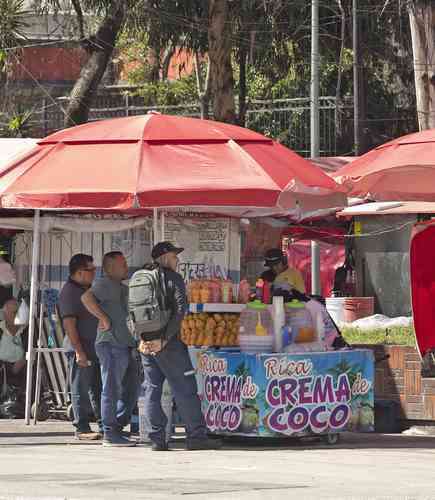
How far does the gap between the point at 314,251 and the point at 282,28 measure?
17.2ft

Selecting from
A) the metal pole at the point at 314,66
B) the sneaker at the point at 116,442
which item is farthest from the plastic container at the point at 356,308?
the sneaker at the point at 116,442

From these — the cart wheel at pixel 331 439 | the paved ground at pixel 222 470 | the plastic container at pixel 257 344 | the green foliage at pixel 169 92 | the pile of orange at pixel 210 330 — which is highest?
the green foliage at pixel 169 92

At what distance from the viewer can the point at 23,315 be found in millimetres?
16516

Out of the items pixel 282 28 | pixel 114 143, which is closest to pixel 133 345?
pixel 114 143

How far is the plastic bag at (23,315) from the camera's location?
650 inches

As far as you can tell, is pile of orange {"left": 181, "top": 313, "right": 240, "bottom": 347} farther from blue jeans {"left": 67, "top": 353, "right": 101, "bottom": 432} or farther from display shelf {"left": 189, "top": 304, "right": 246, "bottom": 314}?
blue jeans {"left": 67, "top": 353, "right": 101, "bottom": 432}

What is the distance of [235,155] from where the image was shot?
45.0 feet

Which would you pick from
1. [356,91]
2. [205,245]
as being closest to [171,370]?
[205,245]

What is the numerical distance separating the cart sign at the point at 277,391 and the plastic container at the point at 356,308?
12468 millimetres

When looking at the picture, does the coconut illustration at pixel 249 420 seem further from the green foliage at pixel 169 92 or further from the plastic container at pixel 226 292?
the green foliage at pixel 169 92

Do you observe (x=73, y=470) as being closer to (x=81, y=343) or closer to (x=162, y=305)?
(x=162, y=305)

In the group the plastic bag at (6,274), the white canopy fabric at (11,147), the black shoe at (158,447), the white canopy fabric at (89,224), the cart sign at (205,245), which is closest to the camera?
the black shoe at (158,447)

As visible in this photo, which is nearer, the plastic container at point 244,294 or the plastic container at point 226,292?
the plastic container at point 226,292

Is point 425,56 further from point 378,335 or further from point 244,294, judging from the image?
point 244,294
